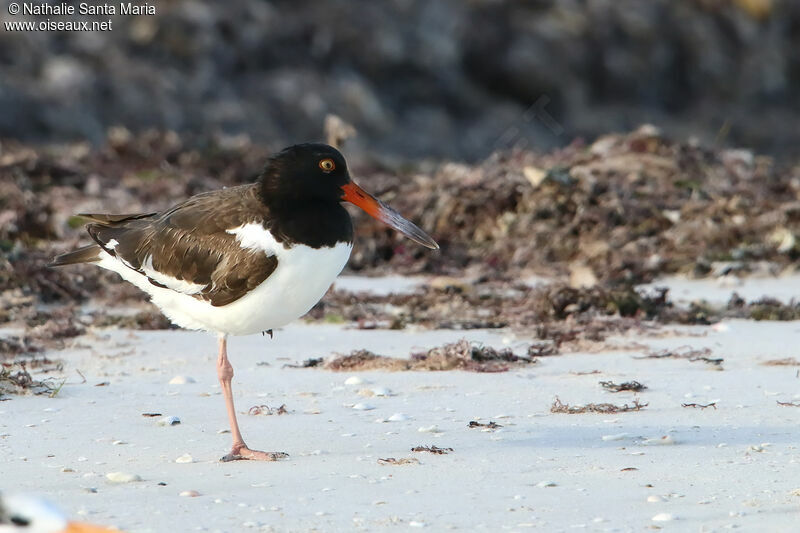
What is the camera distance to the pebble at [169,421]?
5.36 metres

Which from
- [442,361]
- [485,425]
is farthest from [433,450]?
[442,361]

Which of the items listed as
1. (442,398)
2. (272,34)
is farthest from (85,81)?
(442,398)

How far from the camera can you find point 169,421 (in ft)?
17.7

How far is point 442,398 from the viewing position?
→ 5.84m

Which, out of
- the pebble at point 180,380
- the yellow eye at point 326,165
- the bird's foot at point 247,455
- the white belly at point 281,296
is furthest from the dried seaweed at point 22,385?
the yellow eye at point 326,165

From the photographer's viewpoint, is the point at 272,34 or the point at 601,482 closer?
the point at 601,482

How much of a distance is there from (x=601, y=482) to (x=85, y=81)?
1668 cm

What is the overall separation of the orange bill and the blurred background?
506 inches

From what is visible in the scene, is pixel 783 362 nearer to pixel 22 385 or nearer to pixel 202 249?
pixel 202 249

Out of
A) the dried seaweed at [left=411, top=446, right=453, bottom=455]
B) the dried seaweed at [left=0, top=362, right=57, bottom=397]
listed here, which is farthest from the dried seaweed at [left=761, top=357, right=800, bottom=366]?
the dried seaweed at [left=0, top=362, right=57, bottom=397]

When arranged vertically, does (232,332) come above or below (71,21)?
below

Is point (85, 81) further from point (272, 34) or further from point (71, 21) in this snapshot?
point (272, 34)

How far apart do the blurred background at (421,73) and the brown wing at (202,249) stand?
43.2ft

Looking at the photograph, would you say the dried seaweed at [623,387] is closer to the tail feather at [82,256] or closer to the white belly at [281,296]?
the white belly at [281,296]
